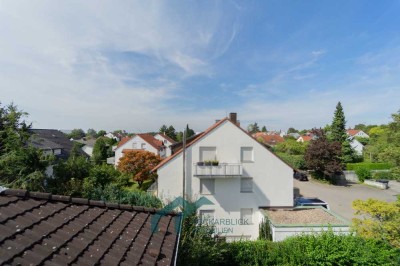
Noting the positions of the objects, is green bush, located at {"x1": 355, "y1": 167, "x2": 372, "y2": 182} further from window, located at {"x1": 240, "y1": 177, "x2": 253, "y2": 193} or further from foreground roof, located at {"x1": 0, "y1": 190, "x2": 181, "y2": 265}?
foreground roof, located at {"x1": 0, "y1": 190, "x2": 181, "y2": 265}

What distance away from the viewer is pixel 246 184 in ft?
55.2

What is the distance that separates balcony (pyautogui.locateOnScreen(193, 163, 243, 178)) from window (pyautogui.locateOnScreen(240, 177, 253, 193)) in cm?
101

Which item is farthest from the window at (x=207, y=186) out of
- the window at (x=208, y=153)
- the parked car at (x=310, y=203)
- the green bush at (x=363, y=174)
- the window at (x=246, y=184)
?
the green bush at (x=363, y=174)

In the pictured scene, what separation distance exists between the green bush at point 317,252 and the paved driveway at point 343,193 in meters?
12.4

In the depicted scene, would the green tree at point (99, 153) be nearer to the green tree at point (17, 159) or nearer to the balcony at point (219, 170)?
the green tree at point (17, 159)

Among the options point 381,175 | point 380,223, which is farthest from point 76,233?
point 381,175

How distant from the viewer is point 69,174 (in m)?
19.5

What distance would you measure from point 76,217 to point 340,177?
36.1 meters

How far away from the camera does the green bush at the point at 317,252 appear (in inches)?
341

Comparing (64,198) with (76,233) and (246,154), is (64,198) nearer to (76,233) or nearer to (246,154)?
(76,233)

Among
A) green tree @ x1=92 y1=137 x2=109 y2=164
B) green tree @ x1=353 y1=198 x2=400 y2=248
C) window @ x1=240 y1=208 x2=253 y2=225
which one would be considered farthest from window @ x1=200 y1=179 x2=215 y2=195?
green tree @ x1=92 y1=137 x2=109 y2=164

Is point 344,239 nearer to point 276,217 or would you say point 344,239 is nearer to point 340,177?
point 276,217

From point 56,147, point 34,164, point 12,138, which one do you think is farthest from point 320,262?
point 56,147

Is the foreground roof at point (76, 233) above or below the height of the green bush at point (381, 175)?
above
